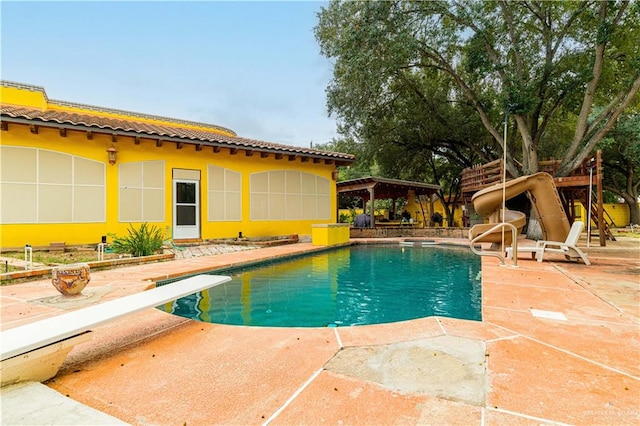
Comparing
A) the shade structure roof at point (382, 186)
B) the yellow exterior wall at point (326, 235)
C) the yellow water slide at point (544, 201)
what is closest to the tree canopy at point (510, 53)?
the shade structure roof at point (382, 186)

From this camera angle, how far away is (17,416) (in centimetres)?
171

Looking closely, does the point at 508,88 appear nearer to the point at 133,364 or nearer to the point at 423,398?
the point at 423,398

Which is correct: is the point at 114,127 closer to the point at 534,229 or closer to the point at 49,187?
the point at 49,187

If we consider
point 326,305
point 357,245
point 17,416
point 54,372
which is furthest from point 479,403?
point 357,245

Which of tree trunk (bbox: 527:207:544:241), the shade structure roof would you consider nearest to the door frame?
the shade structure roof

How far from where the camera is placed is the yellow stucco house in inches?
358

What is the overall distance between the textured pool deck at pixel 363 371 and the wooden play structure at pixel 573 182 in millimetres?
8778

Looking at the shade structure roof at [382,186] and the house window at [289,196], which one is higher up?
the shade structure roof at [382,186]

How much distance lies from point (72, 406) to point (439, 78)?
18902mm

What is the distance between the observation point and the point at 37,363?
83.6 inches

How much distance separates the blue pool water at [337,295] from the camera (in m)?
4.36

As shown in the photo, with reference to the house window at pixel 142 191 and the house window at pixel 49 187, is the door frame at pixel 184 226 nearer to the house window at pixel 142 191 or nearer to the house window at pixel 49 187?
the house window at pixel 142 191

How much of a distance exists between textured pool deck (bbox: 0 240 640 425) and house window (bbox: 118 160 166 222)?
24.1 ft

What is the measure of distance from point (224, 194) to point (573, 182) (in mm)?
12552
